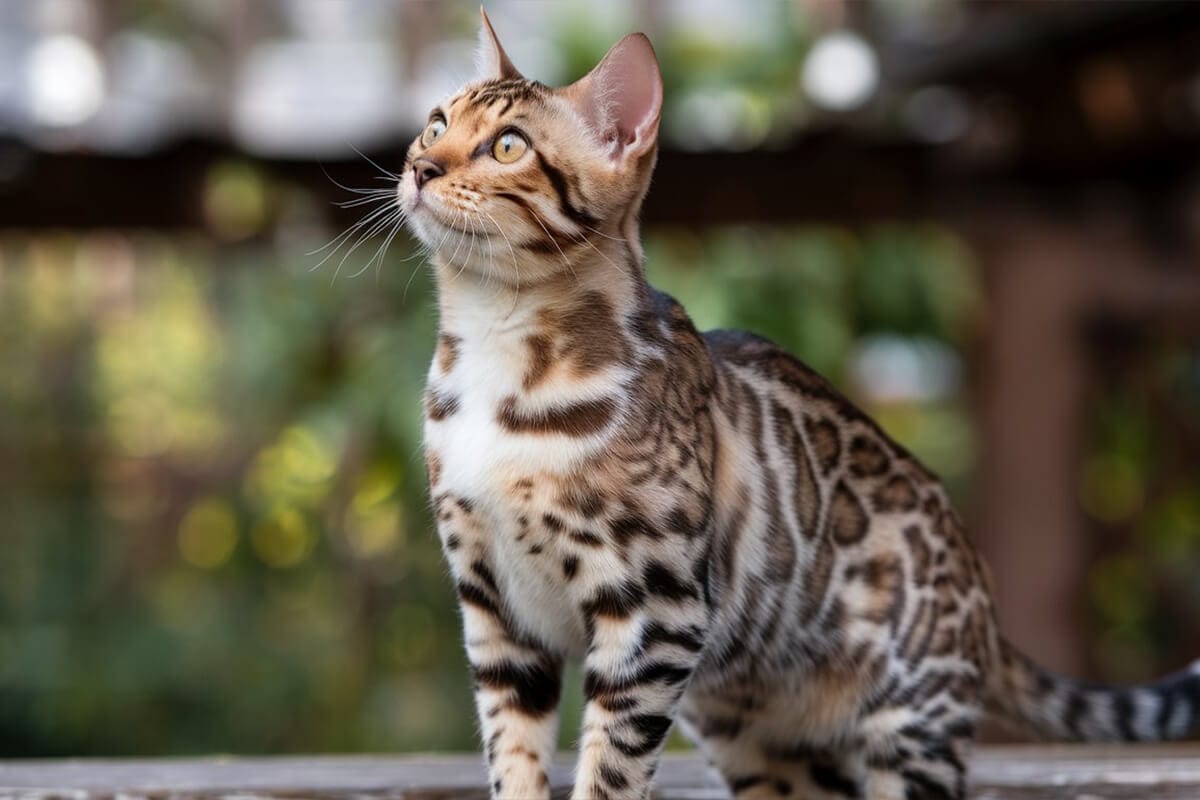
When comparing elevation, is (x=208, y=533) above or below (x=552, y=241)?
below

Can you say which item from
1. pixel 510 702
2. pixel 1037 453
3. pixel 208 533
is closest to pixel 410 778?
pixel 510 702

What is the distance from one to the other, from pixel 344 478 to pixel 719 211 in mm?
1819

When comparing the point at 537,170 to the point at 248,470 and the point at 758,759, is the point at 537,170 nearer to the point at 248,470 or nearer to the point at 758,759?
the point at 758,759

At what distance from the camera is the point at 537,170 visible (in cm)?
198

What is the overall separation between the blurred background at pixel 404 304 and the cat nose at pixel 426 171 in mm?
1832

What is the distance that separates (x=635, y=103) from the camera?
6.68 feet

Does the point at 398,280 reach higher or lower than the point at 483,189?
lower

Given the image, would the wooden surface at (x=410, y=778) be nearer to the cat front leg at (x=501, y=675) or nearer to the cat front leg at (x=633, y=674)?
the cat front leg at (x=501, y=675)

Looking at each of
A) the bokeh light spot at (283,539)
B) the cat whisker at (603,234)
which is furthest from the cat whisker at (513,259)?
the bokeh light spot at (283,539)

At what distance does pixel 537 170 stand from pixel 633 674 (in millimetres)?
656

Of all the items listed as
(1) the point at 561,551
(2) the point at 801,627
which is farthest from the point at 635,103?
(2) the point at 801,627

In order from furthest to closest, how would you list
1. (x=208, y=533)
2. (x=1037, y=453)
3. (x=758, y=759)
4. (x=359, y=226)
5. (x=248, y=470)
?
(x=208, y=533), (x=248, y=470), (x=1037, y=453), (x=359, y=226), (x=758, y=759)

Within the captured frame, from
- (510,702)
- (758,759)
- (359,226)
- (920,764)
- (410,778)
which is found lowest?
(410,778)

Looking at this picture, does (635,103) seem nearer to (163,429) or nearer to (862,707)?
(862,707)
